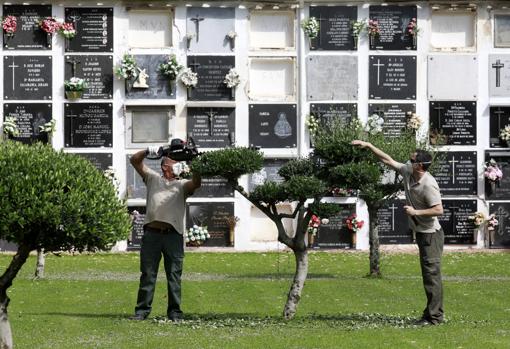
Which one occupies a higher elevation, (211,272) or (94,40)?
(94,40)

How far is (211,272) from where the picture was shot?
786 inches

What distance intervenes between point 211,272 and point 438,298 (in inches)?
320

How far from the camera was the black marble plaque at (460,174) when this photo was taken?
85.0 feet

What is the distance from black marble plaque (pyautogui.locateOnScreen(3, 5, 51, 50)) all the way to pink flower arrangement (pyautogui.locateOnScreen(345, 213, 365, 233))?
7.25 m

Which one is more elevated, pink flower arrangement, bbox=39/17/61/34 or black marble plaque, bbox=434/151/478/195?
pink flower arrangement, bbox=39/17/61/34

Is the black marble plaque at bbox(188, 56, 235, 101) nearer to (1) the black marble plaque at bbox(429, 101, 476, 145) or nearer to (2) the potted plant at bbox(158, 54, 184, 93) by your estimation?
(2) the potted plant at bbox(158, 54, 184, 93)

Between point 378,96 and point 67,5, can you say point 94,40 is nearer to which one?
point 67,5

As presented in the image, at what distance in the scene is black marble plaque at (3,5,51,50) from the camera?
25062 millimetres

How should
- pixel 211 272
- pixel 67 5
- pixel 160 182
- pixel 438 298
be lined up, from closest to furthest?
pixel 438 298
pixel 160 182
pixel 211 272
pixel 67 5

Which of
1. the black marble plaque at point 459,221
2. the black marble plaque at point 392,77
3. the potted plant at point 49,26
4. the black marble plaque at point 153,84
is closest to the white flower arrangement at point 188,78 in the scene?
the black marble plaque at point 153,84

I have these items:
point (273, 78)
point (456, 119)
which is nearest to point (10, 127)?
point (273, 78)

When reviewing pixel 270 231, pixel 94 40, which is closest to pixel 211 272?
pixel 270 231

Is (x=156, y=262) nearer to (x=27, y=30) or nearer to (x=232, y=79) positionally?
(x=232, y=79)

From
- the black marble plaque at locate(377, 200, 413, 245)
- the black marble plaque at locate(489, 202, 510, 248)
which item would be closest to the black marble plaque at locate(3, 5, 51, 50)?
the black marble plaque at locate(377, 200, 413, 245)
